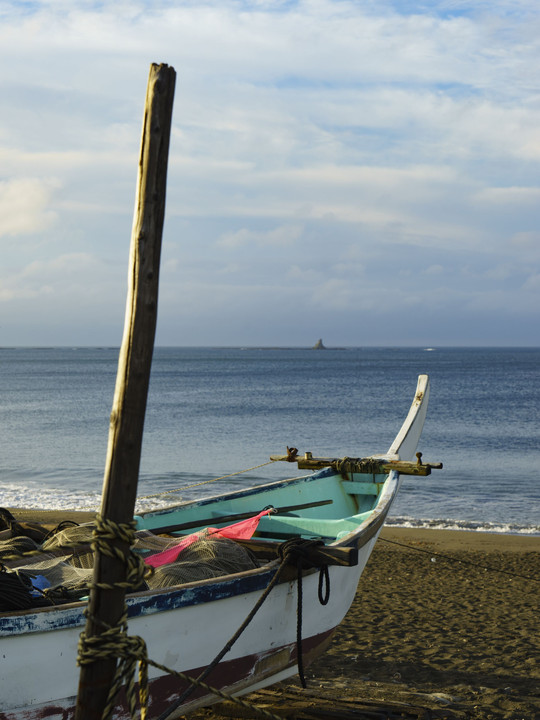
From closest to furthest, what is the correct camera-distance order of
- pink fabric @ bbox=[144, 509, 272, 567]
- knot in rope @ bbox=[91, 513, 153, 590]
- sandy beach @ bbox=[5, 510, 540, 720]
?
knot in rope @ bbox=[91, 513, 153, 590], pink fabric @ bbox=[144, 509, 272, 567], sandy beach @ bbox=[5, 510, 540, 720]

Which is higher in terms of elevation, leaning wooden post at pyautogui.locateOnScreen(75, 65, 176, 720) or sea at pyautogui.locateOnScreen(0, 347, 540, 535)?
leaning wooden post at pyautogui.locateOnScreen(75, 65, 176, 720)

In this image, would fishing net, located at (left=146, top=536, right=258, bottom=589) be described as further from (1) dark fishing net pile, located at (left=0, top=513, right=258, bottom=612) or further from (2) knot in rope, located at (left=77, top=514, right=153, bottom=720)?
(2) knot in rope, located at (left=77, top=514, right=153, bottom=720)

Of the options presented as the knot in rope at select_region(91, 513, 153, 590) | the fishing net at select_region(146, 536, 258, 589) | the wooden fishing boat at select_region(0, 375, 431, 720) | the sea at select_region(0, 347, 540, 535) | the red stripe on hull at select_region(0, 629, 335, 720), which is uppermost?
the knot in rope at select_region(91, 513, 153, 590)

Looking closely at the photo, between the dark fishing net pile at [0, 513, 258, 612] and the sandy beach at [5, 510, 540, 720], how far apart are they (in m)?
1.26

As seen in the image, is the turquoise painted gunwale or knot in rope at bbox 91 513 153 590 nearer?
knot in rope at bbox 91 513 153 590

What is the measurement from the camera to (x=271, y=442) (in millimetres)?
30453

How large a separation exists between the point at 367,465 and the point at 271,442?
2157 centimetres

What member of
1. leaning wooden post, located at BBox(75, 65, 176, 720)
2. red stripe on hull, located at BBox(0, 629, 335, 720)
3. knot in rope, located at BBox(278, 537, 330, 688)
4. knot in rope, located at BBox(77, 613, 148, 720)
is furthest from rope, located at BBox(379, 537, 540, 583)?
leaning wooden post, located at BBox(75, 65, 176, 720)

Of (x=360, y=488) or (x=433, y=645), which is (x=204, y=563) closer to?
(x=433, y=645)

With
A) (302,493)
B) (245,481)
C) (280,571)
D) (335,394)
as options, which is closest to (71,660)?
(280,571)

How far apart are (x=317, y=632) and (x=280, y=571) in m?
1.11

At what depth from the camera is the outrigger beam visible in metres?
8.66

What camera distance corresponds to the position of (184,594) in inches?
164

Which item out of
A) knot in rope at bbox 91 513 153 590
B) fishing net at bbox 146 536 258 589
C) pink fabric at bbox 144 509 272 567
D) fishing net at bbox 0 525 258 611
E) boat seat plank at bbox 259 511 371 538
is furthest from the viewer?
boat seat plank at bbox 259 511 371 538
